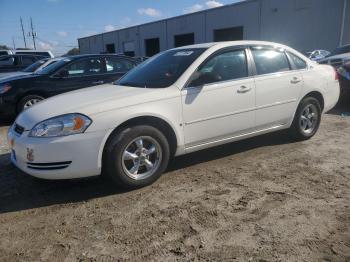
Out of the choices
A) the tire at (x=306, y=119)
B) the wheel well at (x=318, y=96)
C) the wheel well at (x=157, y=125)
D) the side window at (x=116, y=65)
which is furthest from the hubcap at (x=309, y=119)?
the side window at (x=116, y=65)

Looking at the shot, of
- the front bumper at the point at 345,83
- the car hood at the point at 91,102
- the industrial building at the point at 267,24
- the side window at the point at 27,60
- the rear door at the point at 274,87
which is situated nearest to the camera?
the car hood at the point at 91,102

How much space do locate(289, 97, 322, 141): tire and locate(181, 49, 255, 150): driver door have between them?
999mm

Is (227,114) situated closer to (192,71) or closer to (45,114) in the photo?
(192,71)

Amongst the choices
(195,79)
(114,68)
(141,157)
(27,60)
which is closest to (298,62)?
(195,79)

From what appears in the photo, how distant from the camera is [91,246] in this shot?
9.46ft

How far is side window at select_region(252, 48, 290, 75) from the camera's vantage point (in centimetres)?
493

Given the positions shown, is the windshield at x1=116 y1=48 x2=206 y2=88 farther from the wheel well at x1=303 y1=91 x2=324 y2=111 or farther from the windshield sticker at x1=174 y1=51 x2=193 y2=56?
the wheel well at x1=303 y1=91 x2=324 y2=111

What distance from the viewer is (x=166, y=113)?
402 centimetres

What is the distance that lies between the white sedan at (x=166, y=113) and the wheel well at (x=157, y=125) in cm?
1

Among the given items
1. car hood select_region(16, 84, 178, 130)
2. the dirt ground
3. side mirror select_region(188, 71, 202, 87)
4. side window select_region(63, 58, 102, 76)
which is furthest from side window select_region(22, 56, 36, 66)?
side mirror select_region(188, 71, 202, 87)

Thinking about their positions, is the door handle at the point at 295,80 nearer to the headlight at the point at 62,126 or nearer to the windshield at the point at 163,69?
the windshield at the point at 163,69

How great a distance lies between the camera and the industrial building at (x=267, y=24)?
24.2m

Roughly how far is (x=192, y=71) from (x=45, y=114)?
5.74 feet

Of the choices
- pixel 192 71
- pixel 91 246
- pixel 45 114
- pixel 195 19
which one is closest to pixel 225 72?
pixel 192 71
